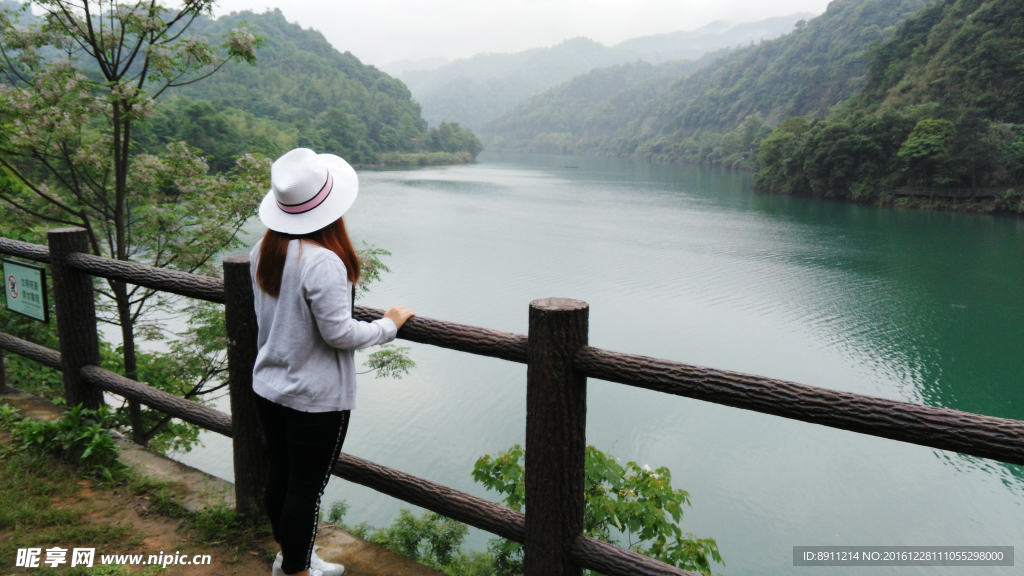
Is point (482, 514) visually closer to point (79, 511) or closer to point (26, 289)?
point (79, 511)

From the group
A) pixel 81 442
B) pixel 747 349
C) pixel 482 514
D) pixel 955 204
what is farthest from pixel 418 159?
pixel 482 514

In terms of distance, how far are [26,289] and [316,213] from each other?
6.83 ft

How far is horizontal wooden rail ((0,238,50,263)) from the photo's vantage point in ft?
8.66

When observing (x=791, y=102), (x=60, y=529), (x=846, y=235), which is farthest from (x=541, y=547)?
(x=791, y=102)

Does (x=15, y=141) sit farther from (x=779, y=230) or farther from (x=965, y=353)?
(x=779, y=230)

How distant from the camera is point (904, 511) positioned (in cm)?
729

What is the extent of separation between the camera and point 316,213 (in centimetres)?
144

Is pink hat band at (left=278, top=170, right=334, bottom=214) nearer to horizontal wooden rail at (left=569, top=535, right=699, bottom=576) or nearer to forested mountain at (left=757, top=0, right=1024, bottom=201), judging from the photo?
horizontal wooden rail at (left=569, top=535, right=699, bottom=576)

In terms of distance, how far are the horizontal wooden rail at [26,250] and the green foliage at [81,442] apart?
66 centimetres

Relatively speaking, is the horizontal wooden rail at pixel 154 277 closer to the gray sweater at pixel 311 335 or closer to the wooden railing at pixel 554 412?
the wooden railing at pixel 554 412

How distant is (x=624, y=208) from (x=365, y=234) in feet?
51.3

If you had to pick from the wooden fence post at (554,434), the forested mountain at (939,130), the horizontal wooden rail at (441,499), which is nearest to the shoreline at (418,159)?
the forested mountain at (939,130)

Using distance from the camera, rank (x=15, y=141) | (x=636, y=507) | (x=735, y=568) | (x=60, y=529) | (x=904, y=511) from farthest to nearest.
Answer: (x=904, y=511)
(x=735, y=568)
(x=15, y=141)
(x=636, y=507)
(x=60, y=529)

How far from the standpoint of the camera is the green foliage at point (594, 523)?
3742 millimetres
